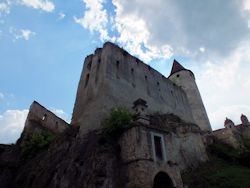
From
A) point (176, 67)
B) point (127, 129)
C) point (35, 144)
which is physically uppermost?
point (176, 67)

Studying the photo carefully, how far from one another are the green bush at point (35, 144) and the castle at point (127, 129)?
135 cm

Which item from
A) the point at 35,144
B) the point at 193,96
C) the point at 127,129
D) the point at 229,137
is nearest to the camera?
the point at 127,129

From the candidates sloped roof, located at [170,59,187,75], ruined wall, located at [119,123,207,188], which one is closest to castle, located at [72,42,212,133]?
ruined wall, located at [119,123,207,188]

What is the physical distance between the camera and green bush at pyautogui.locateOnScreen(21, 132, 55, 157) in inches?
798

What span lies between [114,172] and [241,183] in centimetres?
843

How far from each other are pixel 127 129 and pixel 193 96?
2353cm

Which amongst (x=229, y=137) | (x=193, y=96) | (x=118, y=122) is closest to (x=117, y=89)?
(x=118, y=122)

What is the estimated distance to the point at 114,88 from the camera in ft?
64.1

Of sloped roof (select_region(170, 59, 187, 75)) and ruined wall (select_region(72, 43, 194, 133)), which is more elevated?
sloped roof (select_region(170, 59, 187, 75))

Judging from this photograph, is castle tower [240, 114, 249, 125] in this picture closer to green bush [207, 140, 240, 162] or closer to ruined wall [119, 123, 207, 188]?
green bush [207, 140, 240, 162]

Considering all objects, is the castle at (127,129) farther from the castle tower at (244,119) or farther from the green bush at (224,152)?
the castle tower at (244,119)

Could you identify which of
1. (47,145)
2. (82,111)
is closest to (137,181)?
(82,111)

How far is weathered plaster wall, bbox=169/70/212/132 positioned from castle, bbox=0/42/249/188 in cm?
20

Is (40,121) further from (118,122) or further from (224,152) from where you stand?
(224,152)
